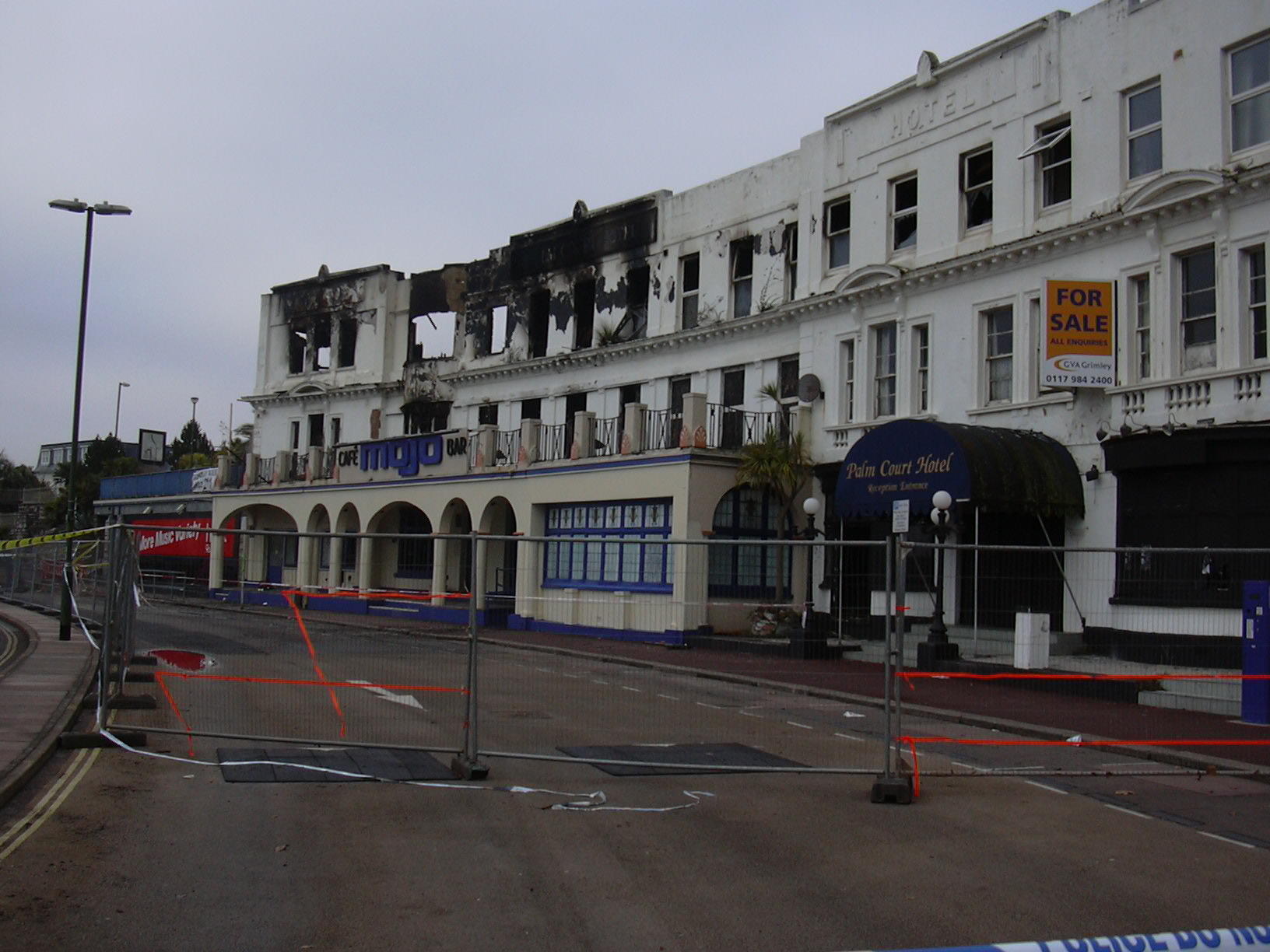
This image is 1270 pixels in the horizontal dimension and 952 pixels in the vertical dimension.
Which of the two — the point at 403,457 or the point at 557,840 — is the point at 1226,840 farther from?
the point at 403,457

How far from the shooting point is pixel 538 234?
36.3 meters

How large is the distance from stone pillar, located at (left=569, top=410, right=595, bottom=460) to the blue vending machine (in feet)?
61.7

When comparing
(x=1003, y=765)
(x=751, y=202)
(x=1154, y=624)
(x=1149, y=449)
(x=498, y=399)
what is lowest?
(x=1003, y=765)

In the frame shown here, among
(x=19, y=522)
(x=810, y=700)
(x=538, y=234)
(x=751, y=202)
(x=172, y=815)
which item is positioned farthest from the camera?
(x=19, y=522)

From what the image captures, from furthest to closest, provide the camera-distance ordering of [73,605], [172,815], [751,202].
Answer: [751,202] → [73,605] → [172,815]

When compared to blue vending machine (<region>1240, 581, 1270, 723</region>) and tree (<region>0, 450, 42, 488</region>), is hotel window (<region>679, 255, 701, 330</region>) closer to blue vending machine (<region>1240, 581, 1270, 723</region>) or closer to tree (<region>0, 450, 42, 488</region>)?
blue vending machine (<region>1240, 581, 1270, 723</region>)

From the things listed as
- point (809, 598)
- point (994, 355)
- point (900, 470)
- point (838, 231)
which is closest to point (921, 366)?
point (994, 355)

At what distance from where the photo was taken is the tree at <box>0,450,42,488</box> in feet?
380

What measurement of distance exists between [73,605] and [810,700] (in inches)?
615

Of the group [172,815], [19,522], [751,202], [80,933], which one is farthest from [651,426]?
[19,522]

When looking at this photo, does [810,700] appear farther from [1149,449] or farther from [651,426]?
[651,426]

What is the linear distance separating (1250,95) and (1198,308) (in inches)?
135

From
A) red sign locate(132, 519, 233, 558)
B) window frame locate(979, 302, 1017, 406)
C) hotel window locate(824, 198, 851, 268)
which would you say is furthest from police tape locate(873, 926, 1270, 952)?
hotel window locate(824, 198, 851, 268)

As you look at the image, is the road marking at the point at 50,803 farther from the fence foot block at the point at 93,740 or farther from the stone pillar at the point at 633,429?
the stone pillar at the point at 633,429
